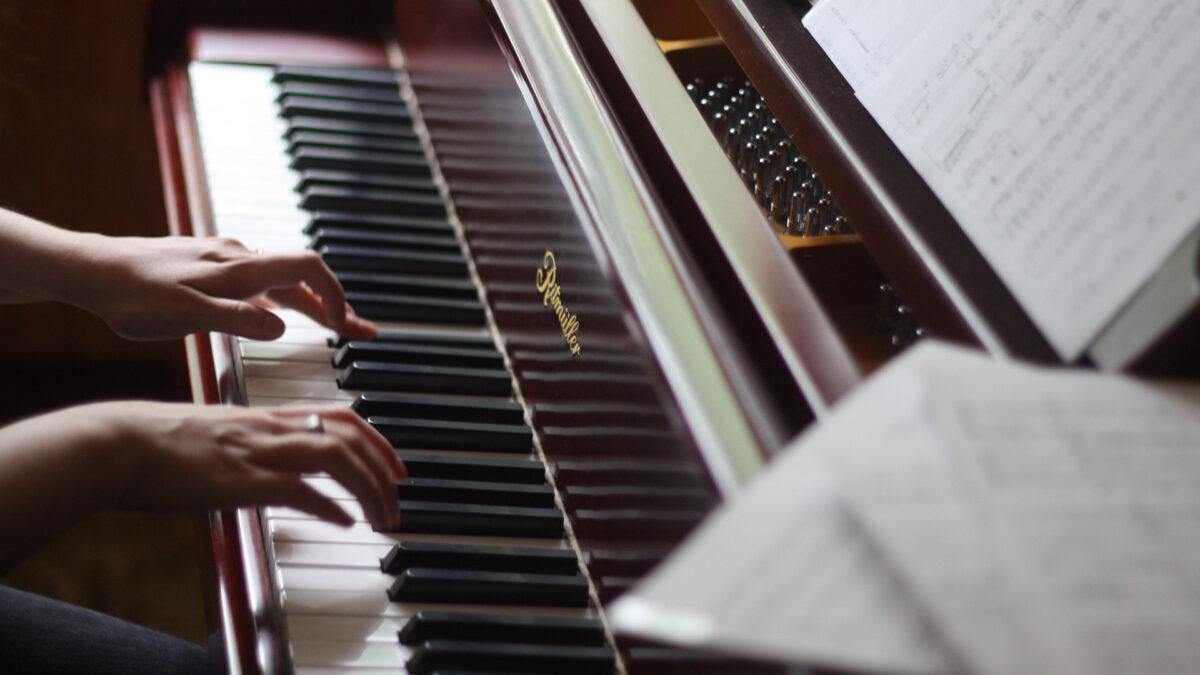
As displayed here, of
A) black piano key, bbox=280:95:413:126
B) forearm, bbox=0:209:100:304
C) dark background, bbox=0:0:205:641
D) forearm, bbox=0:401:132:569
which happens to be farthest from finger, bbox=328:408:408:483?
dark background, bbox=0:0:205:641

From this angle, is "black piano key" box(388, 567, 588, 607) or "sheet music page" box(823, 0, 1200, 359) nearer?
"sheet music page" box(823, 0, 1200, 359)

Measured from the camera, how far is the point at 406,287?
177 cm

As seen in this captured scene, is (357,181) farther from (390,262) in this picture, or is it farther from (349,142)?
(390,262)

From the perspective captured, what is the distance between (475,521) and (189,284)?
55cm

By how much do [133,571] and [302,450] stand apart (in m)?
1.64

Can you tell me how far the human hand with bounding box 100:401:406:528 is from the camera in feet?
3.91

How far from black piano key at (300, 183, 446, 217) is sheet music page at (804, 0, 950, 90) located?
0.75 m

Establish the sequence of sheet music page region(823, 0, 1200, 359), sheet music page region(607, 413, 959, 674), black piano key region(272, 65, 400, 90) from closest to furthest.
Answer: sheet music page region(607, 413, 959, 674), sheet music page region(823, 0, 1200, 359), black piano key region(272, 65, 400, 90)

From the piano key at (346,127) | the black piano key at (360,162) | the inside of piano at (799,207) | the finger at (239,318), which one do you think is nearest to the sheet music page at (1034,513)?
the inside of piano at (799,207)

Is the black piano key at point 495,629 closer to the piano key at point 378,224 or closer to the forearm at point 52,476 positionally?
the forearm at point 52,476

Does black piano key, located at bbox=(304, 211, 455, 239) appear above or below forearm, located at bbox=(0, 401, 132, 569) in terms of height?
above

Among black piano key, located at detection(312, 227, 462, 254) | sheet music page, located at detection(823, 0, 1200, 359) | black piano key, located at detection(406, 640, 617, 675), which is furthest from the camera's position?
black piano key, located at detection(312, 227, 462, 254)

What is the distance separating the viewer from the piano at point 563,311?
1.08 meters

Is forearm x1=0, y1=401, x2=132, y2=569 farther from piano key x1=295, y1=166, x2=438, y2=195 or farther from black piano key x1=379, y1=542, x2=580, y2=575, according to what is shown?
piano key x1=295, y1=166, x2=438, y2=195
